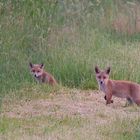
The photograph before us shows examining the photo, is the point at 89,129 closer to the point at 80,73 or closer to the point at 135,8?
the point at 80,73

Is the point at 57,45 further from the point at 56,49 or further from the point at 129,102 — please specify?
the point at 129,102

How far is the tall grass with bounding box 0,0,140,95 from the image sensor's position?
1417 centimetres

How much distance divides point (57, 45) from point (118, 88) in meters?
3.02

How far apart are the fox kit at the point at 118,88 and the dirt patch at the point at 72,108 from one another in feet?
0.64

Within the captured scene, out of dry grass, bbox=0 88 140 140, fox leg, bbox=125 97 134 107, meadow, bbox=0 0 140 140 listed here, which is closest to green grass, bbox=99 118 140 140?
dry grass, bbox=0 88 140 140

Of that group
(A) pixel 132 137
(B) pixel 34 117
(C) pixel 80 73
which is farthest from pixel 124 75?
(A) pixel 132 137

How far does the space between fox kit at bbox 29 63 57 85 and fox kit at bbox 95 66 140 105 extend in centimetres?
130

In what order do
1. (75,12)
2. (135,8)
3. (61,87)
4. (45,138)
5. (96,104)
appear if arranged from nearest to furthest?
1. (45,138)
2. (96,104)
3. (61,87)
4. (75,12)
5. (135,8)

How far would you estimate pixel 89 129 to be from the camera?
1064 cm

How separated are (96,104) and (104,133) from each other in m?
2.45

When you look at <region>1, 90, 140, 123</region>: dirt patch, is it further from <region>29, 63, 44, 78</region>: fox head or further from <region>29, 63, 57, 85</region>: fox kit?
<region>29, 63, 44, 78</region>: fox head

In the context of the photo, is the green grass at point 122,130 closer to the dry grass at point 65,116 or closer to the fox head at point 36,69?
the dry grass at point 65,116

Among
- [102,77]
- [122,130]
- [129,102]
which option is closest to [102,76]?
[102,77]

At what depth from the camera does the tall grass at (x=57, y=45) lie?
1417 cm
